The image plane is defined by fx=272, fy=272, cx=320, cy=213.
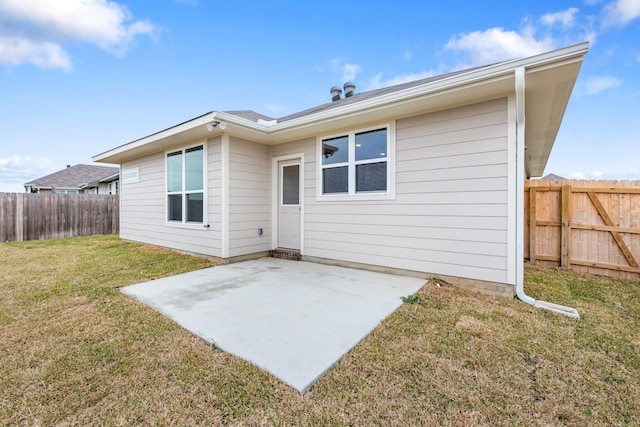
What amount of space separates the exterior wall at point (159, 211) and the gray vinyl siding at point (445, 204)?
9.12 feet

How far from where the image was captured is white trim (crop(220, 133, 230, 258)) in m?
5.33

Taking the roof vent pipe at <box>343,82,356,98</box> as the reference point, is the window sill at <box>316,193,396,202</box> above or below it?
below

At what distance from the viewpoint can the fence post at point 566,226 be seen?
5.05 meters

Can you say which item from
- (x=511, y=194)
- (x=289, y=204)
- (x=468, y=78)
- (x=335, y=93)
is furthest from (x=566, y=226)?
(x=335, y=93)

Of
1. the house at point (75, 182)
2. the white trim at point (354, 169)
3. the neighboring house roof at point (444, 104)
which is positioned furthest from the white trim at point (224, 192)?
the house at point (75, 182)

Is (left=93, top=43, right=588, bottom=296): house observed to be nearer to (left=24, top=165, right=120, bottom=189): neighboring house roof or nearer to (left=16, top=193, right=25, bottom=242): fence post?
(left=16, top=193, right=25, bottom=242): fence post

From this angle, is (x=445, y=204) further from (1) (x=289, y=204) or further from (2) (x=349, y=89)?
(2) (x=349, y=89)

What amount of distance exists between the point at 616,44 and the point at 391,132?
26.0 ft

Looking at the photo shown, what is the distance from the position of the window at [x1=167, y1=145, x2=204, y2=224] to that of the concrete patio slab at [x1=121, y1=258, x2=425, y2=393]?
1.82 m

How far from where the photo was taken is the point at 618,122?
10.9 m

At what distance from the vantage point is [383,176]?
466cm

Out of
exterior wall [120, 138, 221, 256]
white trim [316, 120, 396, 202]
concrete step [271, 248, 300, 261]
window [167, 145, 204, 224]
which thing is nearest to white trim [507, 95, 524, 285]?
white trim [316, 120, 396, 202]

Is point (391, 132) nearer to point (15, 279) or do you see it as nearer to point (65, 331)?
point (65, 331)

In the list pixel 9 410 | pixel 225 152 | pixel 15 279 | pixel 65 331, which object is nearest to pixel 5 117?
pixel 15 279
